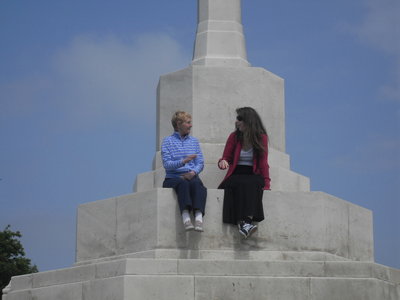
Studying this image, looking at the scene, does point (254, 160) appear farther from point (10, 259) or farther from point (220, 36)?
point (10, 259)

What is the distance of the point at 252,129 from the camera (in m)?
13.6

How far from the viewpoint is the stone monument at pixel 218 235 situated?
12203mm

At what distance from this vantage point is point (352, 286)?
12.5 metres

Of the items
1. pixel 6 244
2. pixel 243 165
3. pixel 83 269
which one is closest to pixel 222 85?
pixel 243 165

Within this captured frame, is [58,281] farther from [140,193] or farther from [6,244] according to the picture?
[6,244]

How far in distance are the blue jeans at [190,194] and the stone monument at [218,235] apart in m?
0.21

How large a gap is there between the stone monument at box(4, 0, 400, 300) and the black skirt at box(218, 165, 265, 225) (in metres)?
0.16

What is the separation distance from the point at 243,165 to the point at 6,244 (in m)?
27.2

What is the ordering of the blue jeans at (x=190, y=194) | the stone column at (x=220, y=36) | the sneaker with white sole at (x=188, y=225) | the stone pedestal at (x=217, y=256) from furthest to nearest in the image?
the stone column at (x=220, y=36) → the blue jeans at (x=190, y=194) → the sneaker with white sole at (x=188, y=225) → the stone pedestal at (x=217, y=256)

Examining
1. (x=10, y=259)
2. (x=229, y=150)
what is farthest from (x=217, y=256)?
(x=10, y=259)

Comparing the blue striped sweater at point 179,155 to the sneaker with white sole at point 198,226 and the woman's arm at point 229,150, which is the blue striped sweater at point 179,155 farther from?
the sneaker with white sole at point 198,226

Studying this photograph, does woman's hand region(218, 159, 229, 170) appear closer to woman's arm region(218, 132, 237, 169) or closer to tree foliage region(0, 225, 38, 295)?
woman's arm region(218, 132, 237, 169)

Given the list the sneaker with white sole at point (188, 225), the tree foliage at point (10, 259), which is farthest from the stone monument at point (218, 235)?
the tree foliage at point (10, 259)

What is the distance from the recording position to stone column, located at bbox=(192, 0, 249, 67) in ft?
50.8
